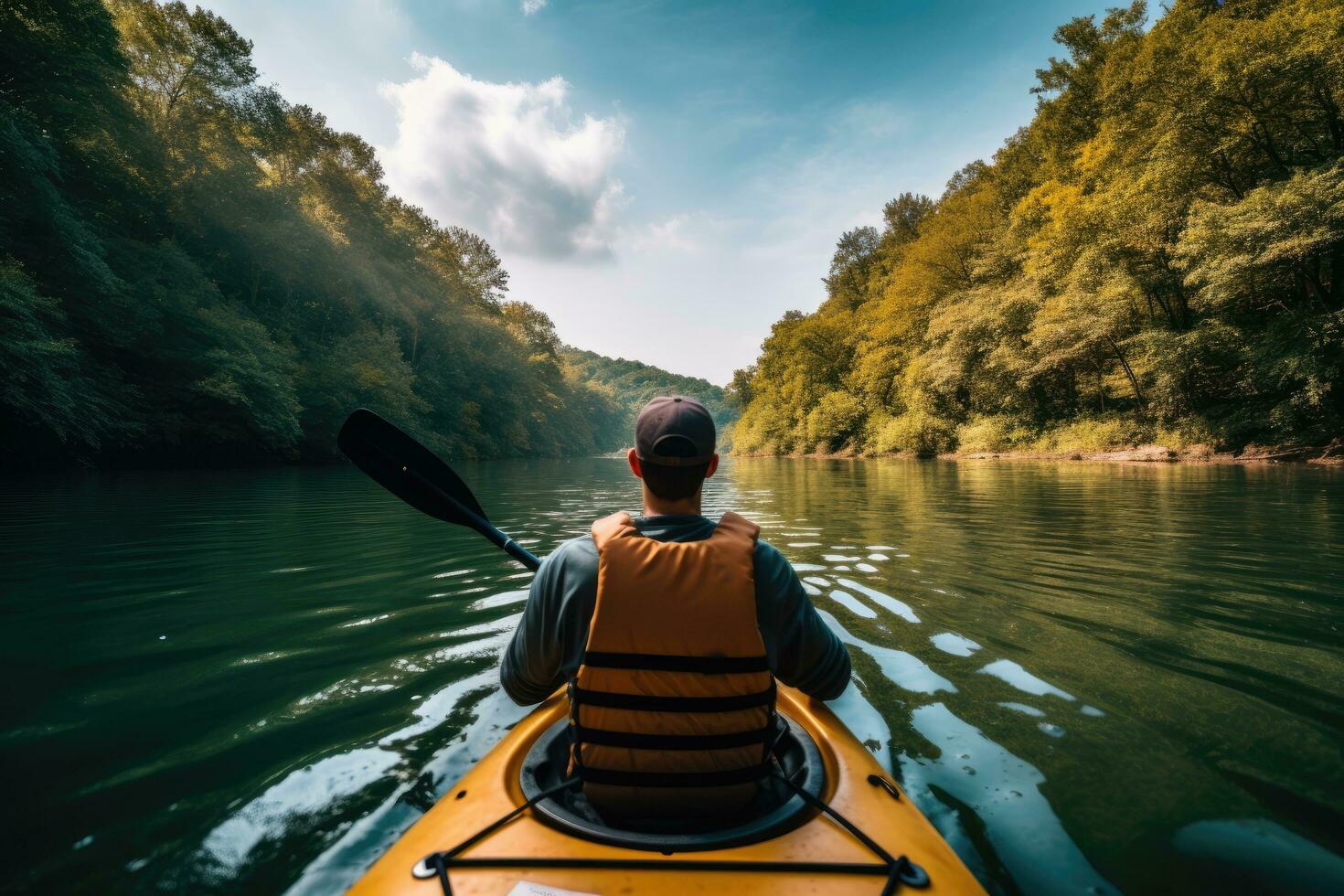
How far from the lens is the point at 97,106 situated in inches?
590

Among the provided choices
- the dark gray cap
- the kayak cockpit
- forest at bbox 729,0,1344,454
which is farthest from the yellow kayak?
forest at bbox 729,0,1344,454

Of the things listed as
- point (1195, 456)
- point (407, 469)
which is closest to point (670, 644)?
point (407, 469)

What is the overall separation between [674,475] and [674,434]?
0.11 metres

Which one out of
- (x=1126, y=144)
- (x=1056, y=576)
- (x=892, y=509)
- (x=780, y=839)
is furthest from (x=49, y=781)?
(x=1126, y=144)

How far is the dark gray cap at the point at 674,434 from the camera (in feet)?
5.22

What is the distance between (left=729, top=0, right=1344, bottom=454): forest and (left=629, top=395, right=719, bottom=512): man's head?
1866 cm

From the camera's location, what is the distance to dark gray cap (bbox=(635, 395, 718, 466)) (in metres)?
1.59

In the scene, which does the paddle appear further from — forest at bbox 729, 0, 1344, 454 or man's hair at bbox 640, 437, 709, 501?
forest at bbox 729, 0, 1344, 454

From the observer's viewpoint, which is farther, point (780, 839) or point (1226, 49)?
point (1226, 49)

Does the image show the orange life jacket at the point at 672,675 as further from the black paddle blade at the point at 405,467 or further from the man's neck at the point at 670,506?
the black paddle blade at the point at 405,467

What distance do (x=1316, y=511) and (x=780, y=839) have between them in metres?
9.83

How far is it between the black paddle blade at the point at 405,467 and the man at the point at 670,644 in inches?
86.2

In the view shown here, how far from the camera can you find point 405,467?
11.8 ft

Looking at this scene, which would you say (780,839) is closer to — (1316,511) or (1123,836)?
(1123,836)
